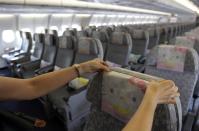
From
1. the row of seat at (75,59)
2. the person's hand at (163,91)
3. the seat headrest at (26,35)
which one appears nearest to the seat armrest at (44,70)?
the row of seat at (75,59)

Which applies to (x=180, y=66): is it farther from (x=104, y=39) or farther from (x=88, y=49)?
(x=104, y=39)

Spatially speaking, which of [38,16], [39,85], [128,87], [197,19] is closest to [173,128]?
[128,87]

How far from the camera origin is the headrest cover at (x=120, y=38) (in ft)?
15.2

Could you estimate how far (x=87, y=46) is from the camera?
12.3 feet

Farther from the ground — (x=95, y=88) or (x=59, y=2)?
(x=59, y=2)

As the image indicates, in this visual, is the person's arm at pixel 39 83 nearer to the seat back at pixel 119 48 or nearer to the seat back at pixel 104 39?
the seat back at pixel 119 48

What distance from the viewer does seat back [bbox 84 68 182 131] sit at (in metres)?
1.14

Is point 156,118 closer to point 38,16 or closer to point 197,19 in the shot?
point 38,16

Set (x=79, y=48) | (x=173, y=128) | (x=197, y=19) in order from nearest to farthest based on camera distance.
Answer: (x=173, y=128)
(x=79, y=48)
(x=197, y=19)

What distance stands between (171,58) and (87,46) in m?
1.67

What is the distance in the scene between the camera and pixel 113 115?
53.5 inches

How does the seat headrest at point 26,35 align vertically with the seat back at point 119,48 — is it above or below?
below

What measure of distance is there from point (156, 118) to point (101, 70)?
→ 417 millimetres

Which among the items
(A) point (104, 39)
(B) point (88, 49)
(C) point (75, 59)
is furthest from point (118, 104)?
(A) point (104, 39)
